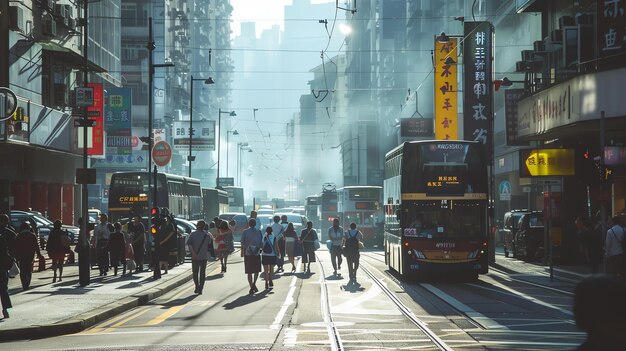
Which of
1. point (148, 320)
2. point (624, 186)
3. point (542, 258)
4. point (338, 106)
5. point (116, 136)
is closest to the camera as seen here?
point (148, 320)

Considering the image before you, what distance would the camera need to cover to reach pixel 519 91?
41969 millimetres

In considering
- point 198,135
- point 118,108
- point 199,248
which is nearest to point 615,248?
point 199,248

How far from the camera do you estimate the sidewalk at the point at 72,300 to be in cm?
1580

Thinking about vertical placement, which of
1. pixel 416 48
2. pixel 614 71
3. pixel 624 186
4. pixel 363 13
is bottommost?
pixel 624 186

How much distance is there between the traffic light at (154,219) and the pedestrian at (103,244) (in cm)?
147

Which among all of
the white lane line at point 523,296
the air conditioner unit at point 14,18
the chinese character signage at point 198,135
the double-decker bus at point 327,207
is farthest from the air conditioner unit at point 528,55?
the chinese character signage at point 198,135

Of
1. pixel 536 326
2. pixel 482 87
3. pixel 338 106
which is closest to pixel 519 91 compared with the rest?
pixel 482 87

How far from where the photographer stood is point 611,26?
92.4ft

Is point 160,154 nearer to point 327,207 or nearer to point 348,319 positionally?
point 348,319

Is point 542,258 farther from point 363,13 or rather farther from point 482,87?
point 363,13

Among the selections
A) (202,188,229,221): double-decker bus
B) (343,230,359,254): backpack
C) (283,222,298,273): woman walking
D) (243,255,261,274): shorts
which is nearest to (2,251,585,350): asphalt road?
(243,255,261,274): shorts

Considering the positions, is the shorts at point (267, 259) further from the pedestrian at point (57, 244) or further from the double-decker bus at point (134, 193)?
the double-decker bus at point (134, 193)

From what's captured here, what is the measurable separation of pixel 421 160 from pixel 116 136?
4099 cm

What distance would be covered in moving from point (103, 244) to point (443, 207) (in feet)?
36.3
